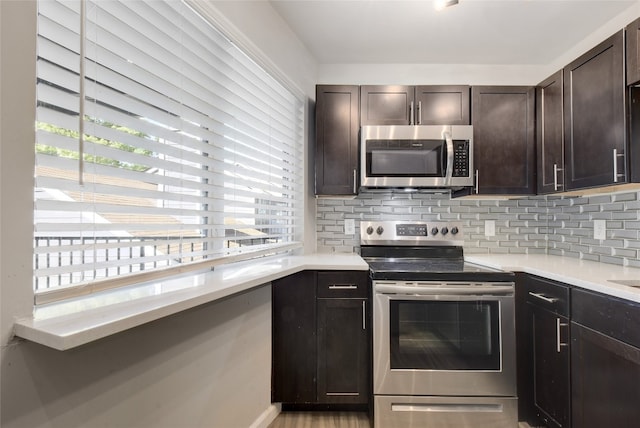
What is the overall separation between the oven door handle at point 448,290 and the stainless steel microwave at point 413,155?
72 cm

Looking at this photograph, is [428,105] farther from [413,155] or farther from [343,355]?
[343,355]

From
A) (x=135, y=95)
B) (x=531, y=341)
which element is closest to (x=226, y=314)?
(x=135, y=95)

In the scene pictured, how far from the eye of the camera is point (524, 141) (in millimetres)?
2307

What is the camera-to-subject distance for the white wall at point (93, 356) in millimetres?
713

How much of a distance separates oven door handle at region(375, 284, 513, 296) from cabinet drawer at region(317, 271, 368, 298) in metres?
0.13

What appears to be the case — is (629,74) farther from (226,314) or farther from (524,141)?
(226,314)

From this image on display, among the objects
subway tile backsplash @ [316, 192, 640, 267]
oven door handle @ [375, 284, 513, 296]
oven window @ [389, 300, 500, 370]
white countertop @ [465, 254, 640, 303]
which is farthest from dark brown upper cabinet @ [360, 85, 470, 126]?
oven window @ [389, 300, 500, 370]

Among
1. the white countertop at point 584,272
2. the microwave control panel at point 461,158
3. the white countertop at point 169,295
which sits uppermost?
the microwave control panel at point 461,158

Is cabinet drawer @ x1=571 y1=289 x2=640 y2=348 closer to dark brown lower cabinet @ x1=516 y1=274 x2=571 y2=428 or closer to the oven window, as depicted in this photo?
dark brown lower cabinet @ x1=516 y1=274 x2=571 y2=428

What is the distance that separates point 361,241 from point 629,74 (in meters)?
1.75

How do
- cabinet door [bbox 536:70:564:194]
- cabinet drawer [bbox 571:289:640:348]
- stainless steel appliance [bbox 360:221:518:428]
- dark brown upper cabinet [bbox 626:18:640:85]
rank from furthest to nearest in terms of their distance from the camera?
cabinet door [bbox 536:70:564:194] → stainless steel appliance [bbox 360:221:518:428] → dark brown upper cabinet [bbox 626:18:640:85] → cabinet drawer [bbox 571:289:640:348]

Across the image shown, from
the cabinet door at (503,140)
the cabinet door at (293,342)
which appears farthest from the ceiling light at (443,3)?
the cabinet door at (293,342)

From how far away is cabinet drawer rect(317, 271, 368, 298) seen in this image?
6.41 feet

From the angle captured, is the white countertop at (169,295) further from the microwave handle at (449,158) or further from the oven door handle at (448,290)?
the microwave handle at (449,158)
